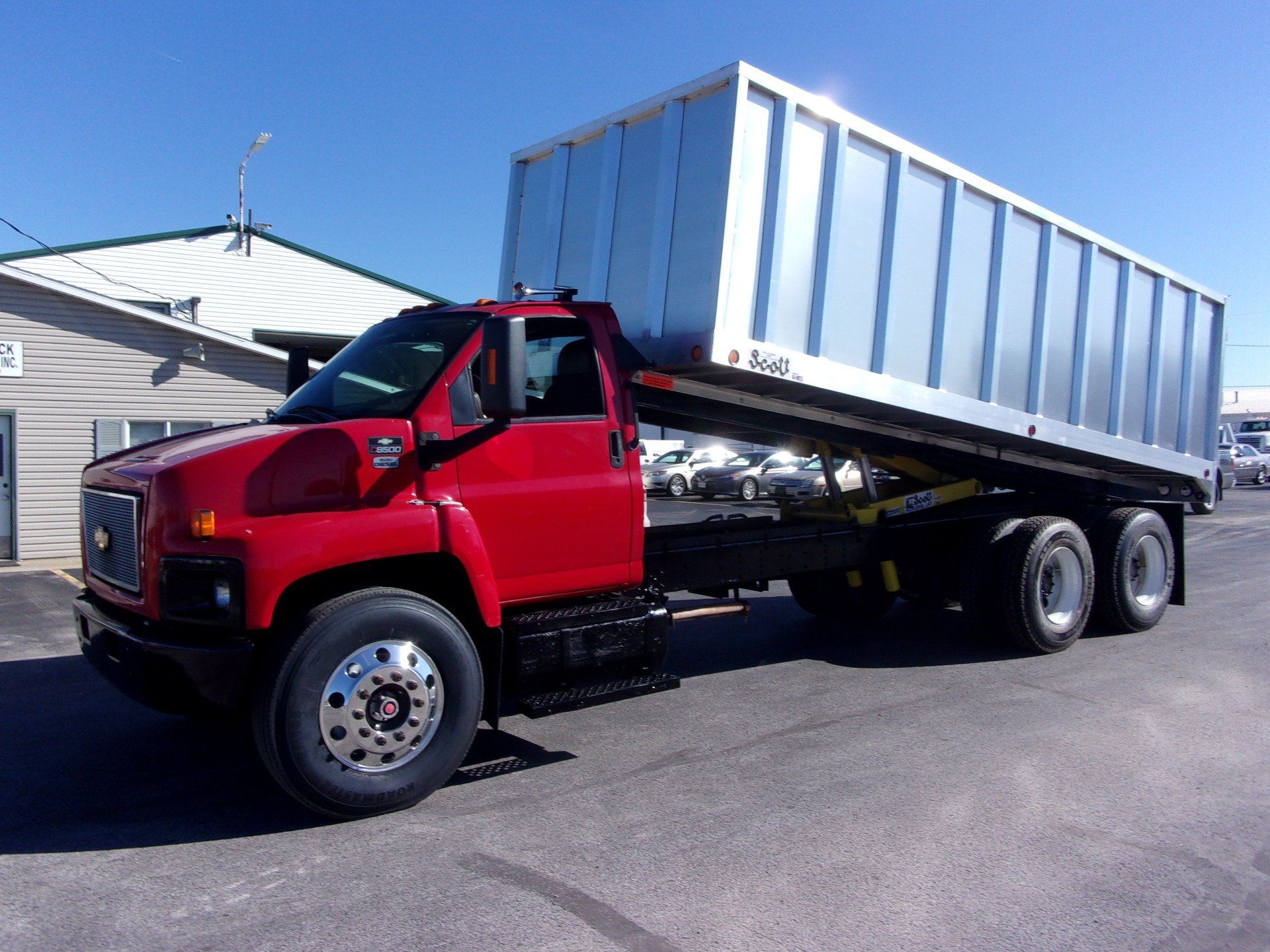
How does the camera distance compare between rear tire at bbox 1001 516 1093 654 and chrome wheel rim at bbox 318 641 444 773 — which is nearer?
chrome wheel rim at bbox 318 641 444 773

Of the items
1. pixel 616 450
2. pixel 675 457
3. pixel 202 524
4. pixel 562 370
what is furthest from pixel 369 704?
pixel 675 457

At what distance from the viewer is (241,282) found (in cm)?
2548

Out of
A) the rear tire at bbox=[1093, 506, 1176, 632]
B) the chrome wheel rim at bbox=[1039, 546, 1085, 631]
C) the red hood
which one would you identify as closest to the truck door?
the red hood

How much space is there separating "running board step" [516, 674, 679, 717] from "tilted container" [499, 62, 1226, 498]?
5.82ft

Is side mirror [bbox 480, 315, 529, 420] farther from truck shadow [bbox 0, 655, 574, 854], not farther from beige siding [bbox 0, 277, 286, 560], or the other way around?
beige siding [bbox 0, 277, 286, 560]

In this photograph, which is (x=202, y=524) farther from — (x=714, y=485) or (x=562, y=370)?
(x=714, y=485)

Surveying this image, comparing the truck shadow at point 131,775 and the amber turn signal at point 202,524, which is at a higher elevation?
the amber turn signal at point 202,524

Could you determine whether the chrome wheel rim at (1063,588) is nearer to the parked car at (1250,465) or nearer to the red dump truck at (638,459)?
the red dump truck at (638,459)

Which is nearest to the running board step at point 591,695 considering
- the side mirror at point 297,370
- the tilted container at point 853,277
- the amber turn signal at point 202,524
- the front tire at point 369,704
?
the front tire at point 369,704

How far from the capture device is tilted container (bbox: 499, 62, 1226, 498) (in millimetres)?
5605

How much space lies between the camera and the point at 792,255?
5871 millimetres

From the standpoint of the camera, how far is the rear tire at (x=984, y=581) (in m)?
7.66

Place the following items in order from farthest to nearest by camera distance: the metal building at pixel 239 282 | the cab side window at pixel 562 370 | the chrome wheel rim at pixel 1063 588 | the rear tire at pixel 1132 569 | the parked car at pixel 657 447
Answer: the parked car at pixel 657 447 < the metal building at pixel 239 282 < the rear tire at pixel 1132 569 < the chrome wheel rim at pixel 1063 588 < the cab side window at pixel 562 370

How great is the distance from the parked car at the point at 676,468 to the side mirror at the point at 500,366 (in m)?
21.1
